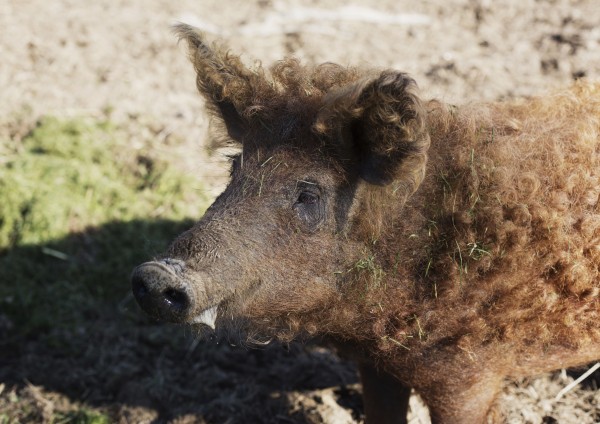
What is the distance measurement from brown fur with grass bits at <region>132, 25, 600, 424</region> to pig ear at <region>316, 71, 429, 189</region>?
Result: 13mm

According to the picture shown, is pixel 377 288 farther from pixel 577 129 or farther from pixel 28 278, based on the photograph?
pixel 28 278

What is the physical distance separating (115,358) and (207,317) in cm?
237

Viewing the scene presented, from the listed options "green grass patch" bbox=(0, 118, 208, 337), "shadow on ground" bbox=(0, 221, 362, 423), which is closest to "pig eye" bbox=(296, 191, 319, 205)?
"shadow on ground" bbox=(0, 221, 362, 423)

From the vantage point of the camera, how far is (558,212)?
3.79 m

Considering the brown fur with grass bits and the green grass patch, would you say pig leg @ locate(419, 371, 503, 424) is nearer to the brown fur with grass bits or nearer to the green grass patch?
the brown fur with grass bits

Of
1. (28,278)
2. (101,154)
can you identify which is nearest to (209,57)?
(28,278)

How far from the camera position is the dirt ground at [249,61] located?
5.23 meters

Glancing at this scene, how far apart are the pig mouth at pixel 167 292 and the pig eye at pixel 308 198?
68 cm

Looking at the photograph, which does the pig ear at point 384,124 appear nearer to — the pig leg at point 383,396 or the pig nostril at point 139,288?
the pig nostril at point 139,288

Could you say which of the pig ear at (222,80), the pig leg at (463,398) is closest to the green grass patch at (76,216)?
the pig ear at (222,80)

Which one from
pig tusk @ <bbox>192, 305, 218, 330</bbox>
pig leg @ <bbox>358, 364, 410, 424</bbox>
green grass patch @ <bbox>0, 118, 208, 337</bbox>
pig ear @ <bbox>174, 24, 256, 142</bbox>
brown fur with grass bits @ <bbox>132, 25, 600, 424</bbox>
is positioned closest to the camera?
pig tusk @ <bbox>192, 305, 218, 330</bbox>

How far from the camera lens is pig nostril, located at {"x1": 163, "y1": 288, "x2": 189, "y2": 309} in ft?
11.3

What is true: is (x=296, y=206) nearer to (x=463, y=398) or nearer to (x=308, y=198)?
(x=308, y=198)

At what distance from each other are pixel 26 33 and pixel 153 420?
225 inches
